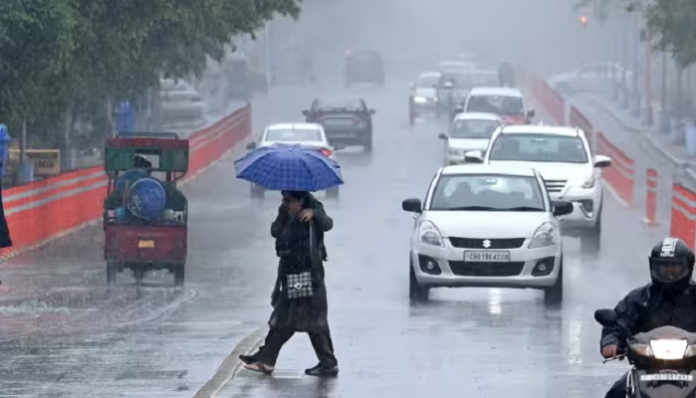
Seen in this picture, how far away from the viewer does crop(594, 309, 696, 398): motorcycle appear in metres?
9.34

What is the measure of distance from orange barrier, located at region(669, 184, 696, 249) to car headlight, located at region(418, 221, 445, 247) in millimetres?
7768

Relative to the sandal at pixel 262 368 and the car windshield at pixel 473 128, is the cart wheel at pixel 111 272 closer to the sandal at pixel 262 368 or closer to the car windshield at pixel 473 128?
the sandal at pixel 262 368

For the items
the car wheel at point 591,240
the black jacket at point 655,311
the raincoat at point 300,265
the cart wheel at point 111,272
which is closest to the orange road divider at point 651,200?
the car wheel at point 591,240

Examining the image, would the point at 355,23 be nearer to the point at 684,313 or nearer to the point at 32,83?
the point at 32,83

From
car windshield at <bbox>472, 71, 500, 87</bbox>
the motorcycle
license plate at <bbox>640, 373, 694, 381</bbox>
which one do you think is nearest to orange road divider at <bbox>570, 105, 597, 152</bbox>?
car windshield at <bbox>472, 71, 500, 87</bbox>

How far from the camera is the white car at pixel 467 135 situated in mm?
43500

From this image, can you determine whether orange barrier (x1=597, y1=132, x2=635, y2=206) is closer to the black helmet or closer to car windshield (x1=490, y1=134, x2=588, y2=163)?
car windshield (x1=490, y1=134, x2=588, y2=163)

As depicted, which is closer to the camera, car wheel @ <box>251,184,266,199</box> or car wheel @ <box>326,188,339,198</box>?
car wheel @ <box>326,188,339,198</box>

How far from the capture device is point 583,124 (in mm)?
58344

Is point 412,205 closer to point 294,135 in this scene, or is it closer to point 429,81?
point 294,135

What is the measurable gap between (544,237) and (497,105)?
3140cm

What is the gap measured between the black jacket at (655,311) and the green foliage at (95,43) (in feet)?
58.1

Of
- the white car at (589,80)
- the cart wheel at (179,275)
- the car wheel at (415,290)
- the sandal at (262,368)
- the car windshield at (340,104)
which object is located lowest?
the white car at (589,80)

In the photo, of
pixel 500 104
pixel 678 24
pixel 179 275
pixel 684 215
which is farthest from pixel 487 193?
pixel 500 104
